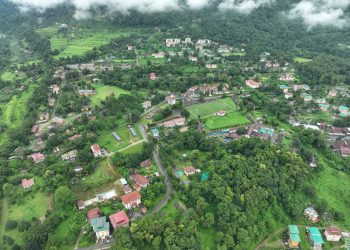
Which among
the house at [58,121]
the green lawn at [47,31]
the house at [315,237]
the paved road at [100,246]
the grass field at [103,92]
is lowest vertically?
the house at [315,237]

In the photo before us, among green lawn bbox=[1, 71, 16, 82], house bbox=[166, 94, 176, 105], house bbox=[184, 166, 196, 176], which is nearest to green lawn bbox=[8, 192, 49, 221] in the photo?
house bbox=[184, 166, 196, 176]

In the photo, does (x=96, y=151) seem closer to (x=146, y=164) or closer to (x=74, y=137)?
(x=74, y=137)

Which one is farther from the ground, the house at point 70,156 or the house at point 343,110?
the house at point 70,156

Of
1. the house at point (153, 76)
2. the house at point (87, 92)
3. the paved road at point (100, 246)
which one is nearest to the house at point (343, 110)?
the house at point (153, 76)

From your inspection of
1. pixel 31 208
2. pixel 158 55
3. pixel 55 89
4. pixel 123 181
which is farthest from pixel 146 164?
pixel 158 55

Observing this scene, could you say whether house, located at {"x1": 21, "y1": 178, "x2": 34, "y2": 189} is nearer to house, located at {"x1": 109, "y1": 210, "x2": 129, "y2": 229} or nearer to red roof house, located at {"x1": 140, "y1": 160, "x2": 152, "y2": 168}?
house, located at {"x1": 109, "y1": 210, "x2": 129, "y2": 229}

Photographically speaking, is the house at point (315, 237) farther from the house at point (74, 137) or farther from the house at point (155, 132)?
the house at point (74, 137)

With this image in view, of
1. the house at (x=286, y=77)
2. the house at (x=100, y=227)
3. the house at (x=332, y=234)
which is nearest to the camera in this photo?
the house at (x=100, y=227)

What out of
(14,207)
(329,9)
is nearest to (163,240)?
(14,207)
